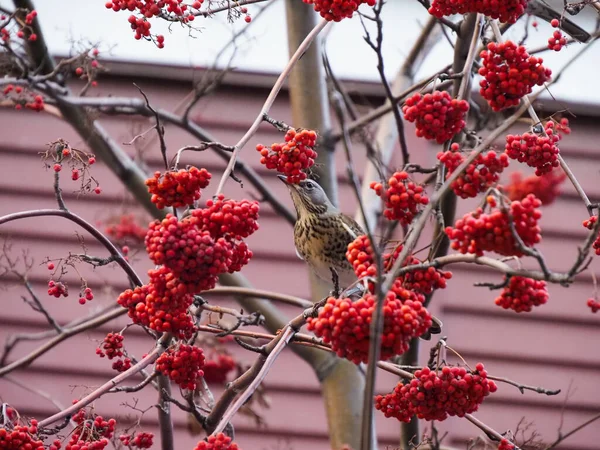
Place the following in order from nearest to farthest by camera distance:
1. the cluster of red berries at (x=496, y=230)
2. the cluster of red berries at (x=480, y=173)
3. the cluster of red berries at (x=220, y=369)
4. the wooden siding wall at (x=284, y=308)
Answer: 1. the cluster of red berries at (x=496, y=230)
2. the cluster of red berries at (x=480, y=173)
3. the cluster of red berries at (x=220, y=369)
4. the wooden siding wall at (x=284, y=308)

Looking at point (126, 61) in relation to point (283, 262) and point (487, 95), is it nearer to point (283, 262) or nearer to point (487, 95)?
point (283, 262)

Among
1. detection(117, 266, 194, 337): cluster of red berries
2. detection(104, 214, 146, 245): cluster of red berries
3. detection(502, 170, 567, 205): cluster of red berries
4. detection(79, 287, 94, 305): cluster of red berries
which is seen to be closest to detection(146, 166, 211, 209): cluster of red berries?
detection(117, 266, 194, 337): cluster of red berries

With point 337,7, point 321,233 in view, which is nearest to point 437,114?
point 337,7

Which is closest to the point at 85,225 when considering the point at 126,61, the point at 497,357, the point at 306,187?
the point at 306,187

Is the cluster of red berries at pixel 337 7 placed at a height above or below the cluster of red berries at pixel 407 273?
above

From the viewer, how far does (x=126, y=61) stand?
464 centimetres

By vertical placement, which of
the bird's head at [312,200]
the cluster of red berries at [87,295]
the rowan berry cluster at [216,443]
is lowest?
the rowan berry cluster at [216,443]

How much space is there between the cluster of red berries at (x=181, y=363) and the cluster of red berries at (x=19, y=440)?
0.97ft

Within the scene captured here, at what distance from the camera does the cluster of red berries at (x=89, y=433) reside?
1731 millimetres

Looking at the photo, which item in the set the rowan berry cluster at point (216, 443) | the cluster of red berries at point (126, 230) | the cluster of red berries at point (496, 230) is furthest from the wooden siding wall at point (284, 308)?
the cluster of red berries at point (496, 230)

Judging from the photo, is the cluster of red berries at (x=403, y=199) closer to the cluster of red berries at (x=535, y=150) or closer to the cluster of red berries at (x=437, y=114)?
the cluster of red berries at (x=437, y=114)

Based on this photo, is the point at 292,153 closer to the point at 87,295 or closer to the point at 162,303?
the point at 162,303

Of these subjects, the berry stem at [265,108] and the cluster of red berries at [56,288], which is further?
the cluster of red berries at [56,288]

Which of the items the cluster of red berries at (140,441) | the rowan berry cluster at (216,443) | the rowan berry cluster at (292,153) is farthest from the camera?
the cluster of red berries at (140,441)
